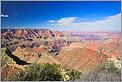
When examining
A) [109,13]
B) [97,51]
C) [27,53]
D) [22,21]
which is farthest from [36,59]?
[109,13]

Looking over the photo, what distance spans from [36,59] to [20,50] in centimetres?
20

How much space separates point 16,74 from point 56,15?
2.49 feet

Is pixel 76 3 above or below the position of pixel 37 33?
above

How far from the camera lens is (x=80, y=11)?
3.49 m

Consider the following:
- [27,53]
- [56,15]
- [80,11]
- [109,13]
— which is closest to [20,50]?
[27,53]

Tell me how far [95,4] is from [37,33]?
687 mm

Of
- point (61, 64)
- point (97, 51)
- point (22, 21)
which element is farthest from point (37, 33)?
point (97, 51)

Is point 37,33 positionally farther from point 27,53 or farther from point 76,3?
point 76,3

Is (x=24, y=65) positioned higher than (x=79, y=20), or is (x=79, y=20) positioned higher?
(x=79, y=20)

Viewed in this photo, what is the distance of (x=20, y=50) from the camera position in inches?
139

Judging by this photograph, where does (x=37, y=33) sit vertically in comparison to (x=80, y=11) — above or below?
below

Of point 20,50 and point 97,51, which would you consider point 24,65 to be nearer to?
point 20,50

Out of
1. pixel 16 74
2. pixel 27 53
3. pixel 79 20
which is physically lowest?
pixel 16 74

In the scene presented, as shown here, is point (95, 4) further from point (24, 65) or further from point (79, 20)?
point (24, 65)
